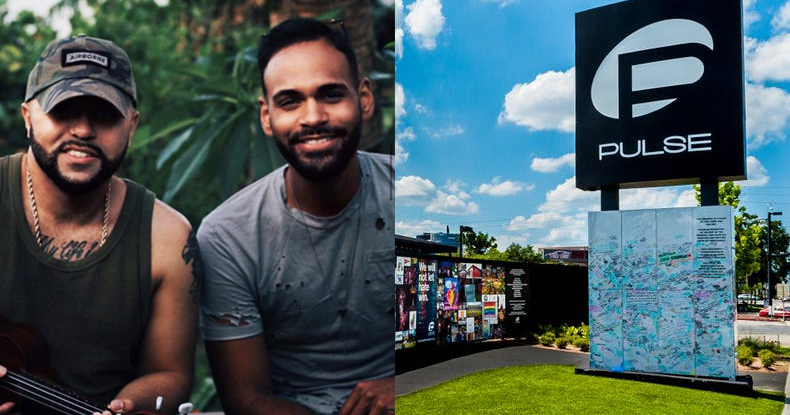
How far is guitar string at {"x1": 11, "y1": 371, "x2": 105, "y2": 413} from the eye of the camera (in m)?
2.83

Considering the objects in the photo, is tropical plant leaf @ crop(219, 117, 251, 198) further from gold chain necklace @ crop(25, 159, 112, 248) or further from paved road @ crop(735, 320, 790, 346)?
paved road @ crop(735, 320, 790, 346)

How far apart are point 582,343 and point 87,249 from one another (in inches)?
488

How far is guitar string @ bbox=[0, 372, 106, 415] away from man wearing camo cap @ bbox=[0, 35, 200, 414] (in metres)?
0.04

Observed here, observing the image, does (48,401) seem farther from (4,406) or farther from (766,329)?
(766,329)

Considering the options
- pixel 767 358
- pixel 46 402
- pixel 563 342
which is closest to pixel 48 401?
pixel 46 402

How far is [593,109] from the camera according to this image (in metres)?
11.6

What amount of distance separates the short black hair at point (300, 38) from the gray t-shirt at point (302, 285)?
469 millimetres

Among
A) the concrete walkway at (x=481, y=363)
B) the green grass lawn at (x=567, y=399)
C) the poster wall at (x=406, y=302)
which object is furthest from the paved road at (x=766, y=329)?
the poster wall at (x=406, y=302)

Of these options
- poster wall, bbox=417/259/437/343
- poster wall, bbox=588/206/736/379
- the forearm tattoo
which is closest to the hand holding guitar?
the forearm tattoo

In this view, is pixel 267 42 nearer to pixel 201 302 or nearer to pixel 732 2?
pixel 201 302

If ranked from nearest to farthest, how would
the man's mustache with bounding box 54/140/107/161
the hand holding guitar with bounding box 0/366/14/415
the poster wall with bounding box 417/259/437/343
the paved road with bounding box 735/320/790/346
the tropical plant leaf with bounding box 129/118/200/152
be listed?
the hand holding guitar with bounding box 0/366/14/415, the man's mustache with bounding box 54/140/107/161, the tropical plant leaf with bounding box 129/118/200/152, the poster wall with bounding box 417/259/437/343, the paved road with bounding box 735/320/790/346

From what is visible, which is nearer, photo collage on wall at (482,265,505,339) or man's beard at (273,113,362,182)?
man's beard at (273,113,362,182)

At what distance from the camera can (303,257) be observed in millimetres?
3205

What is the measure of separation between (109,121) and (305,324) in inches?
48.3
